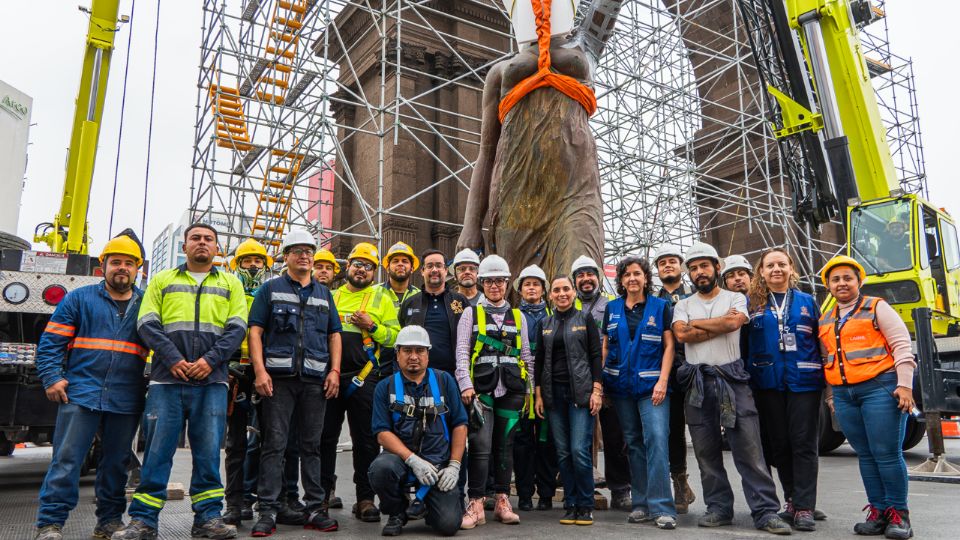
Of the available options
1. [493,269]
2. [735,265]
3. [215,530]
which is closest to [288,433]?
[215,530]

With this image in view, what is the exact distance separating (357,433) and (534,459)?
1318 millimetres

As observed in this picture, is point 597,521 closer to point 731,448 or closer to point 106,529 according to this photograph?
point 731,448

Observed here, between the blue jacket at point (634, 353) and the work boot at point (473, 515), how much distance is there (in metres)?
1.21

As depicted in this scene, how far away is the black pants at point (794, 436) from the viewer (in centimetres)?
445

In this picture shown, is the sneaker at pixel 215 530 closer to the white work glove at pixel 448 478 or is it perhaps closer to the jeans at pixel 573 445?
the white work glove at pixel 448 478

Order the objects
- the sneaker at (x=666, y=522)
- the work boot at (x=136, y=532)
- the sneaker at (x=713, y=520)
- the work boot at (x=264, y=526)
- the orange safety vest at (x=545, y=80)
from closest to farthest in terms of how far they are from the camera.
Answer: the work boot at (x=136, y=532)
the work boot at (x=264, y=526)
the sneaker at (x=666, y=522)
the sneaker at (x=713, y=520)
the orange safety vest at (x=545, y=80)

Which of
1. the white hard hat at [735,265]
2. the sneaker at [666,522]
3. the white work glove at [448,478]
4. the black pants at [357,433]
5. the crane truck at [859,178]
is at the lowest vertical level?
the sneaker at [666,522]

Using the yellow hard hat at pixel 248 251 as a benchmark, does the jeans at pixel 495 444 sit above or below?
below

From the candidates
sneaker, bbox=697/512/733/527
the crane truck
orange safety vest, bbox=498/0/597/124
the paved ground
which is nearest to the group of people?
sneaker, bbox=697/512/733/527

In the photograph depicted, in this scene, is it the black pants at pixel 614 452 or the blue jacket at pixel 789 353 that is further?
the black pants at pixel 614 452

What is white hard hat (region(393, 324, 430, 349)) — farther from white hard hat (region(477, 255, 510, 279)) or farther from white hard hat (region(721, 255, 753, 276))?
white hard hat (region(721, 255, 753, 276))

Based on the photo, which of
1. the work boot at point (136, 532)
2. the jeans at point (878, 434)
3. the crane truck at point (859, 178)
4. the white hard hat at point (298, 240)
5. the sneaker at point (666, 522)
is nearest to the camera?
the work boot at point (136, 532)

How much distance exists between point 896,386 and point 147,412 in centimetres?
437

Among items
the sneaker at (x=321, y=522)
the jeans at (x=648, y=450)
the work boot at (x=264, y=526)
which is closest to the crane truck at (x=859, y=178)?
the jeans at (x=648, y=450)
